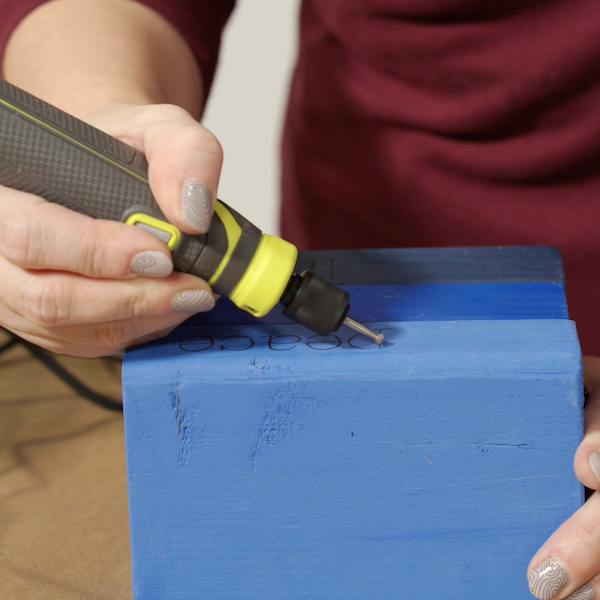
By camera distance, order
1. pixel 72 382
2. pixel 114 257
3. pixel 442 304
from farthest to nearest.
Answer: pixel 72 382 → pixel 442 304 → pixel 114 257

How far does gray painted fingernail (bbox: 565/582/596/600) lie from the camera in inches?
18.5

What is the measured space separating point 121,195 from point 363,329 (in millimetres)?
185

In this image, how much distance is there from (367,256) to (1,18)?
0.44 metres

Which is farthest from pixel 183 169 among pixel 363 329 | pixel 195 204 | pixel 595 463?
pixel 595 463

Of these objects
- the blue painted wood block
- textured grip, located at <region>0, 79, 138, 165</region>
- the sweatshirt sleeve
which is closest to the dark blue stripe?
the blue painted wood block

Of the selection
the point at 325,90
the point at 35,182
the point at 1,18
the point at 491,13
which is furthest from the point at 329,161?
the point at 35,182

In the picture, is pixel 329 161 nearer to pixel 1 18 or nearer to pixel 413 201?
pixel 413 201

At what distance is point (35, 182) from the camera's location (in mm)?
440

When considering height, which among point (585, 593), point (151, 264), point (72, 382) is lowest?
point (72, 382)

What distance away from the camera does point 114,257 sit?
0.43 meters

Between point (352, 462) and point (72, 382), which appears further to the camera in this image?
point (72, 382)

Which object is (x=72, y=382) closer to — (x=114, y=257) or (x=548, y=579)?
(x=114, y=257)

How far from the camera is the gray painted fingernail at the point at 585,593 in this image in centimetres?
47

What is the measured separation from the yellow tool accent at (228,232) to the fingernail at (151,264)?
0.03 meters
